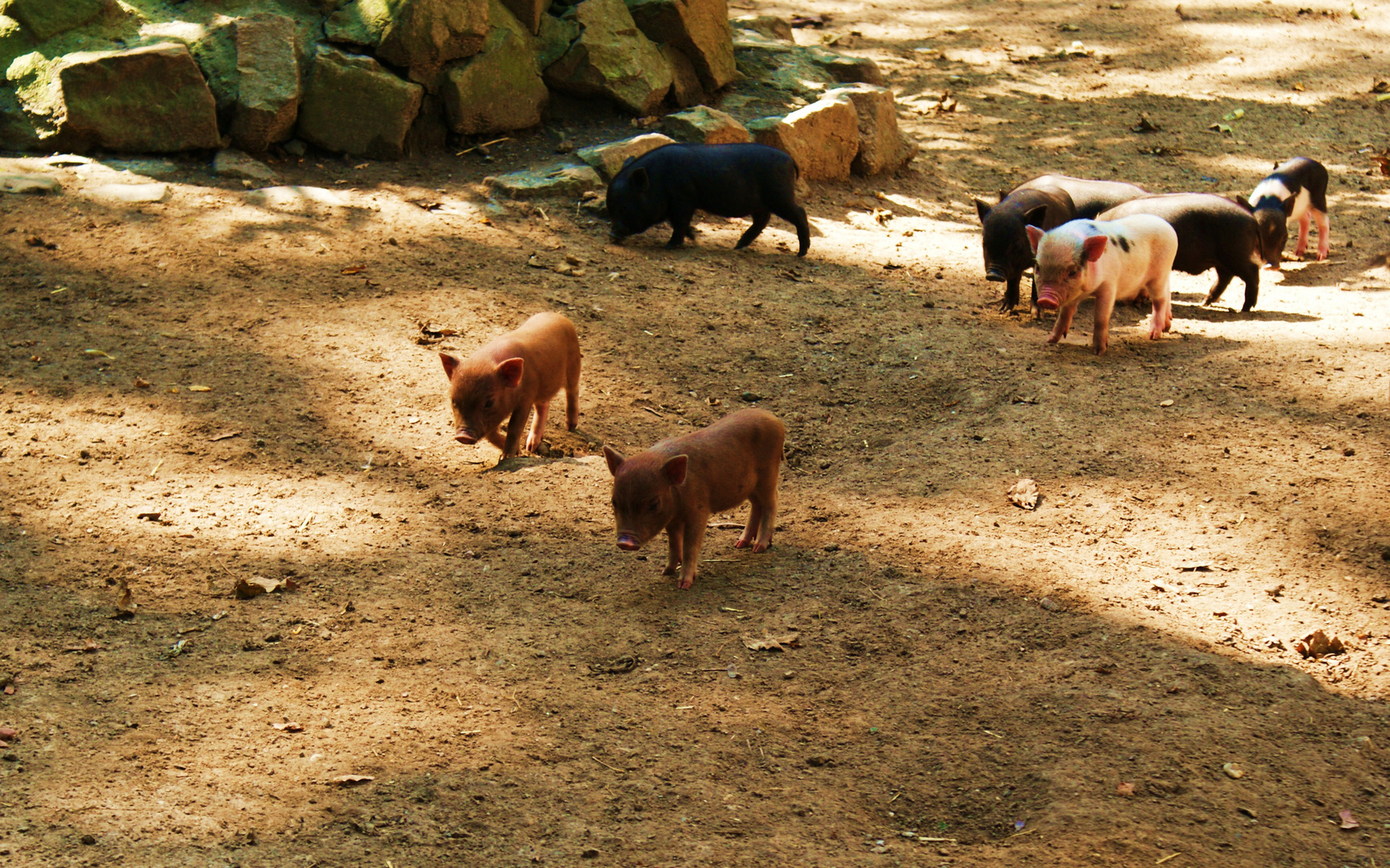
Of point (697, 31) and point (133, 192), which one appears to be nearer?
point (133, 192)

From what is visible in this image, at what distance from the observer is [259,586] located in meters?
4.25

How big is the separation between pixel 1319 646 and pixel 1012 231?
14.0ft

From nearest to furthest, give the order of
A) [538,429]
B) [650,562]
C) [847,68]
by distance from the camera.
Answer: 1. [650,562]
2. [538,429]
3. [847,68]

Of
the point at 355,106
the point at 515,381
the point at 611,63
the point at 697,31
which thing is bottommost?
the point at 515,381

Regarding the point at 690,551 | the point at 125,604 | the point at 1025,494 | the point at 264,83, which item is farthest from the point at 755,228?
the point at 125,604

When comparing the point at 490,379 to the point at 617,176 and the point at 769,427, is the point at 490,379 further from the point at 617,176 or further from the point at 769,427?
the point at 617,176

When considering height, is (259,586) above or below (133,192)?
below

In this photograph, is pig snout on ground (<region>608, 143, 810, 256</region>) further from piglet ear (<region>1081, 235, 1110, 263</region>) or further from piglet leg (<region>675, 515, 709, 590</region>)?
piglet leg (<region>675, 515, 709, 590</region>)

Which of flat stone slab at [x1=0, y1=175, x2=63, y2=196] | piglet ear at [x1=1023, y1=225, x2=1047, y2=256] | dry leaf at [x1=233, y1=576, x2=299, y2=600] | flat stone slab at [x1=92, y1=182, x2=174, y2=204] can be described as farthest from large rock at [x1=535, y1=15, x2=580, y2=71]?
dry leaf at [x1=233, y1=576, x2=299, y2=600]

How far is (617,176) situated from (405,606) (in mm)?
4724

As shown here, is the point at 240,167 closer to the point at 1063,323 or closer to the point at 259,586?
the point at 259,586

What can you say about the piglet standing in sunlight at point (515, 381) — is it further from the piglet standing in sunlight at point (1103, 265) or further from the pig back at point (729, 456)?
the piglet standing in sunlight at point (1103, 265)

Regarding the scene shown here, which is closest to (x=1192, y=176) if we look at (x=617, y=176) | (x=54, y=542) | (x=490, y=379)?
(x=617, y=176)

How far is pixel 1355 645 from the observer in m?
3.89
